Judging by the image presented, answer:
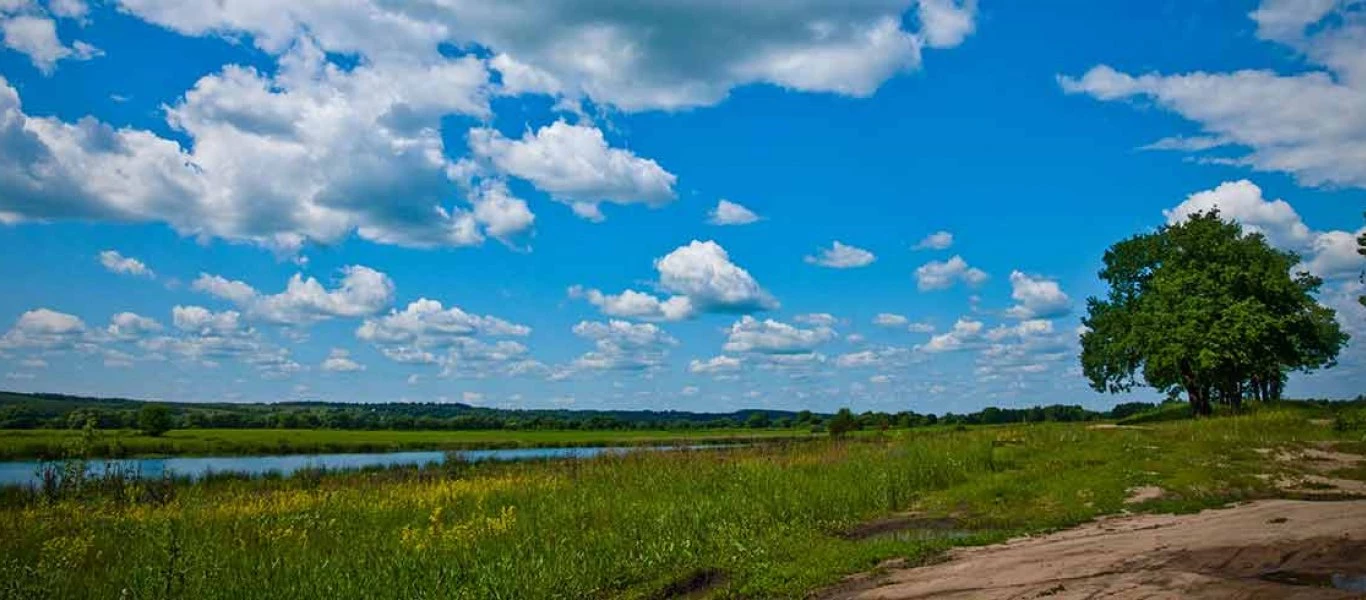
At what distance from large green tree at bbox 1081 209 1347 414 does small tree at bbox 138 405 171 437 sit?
77.0 metres

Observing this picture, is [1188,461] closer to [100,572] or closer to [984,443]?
[984,443]

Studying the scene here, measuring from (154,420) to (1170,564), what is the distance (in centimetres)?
8377

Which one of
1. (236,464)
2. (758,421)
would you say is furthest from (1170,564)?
(758,421)

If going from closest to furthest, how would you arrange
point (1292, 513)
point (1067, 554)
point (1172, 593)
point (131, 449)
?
point (1172, 593)
point (1067, 554)
point (1292, 513)
point (131, 449)

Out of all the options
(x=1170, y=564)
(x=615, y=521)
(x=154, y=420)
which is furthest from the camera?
(x=154, y=420)

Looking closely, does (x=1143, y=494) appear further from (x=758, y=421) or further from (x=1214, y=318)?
(x=758, y=421)

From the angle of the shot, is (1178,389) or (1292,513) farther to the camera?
(1178,389)

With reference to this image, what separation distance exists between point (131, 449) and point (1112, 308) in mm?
69335

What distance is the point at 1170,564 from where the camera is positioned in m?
10.2

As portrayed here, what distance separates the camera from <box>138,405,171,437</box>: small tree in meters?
73.1

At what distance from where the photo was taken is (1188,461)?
2270 cm

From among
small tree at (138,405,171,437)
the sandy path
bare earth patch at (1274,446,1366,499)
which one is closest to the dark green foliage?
small tree at (138,405,171,437)

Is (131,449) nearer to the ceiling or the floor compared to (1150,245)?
nearer to the floor

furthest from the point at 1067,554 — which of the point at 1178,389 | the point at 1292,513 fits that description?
the point at 1178,389
